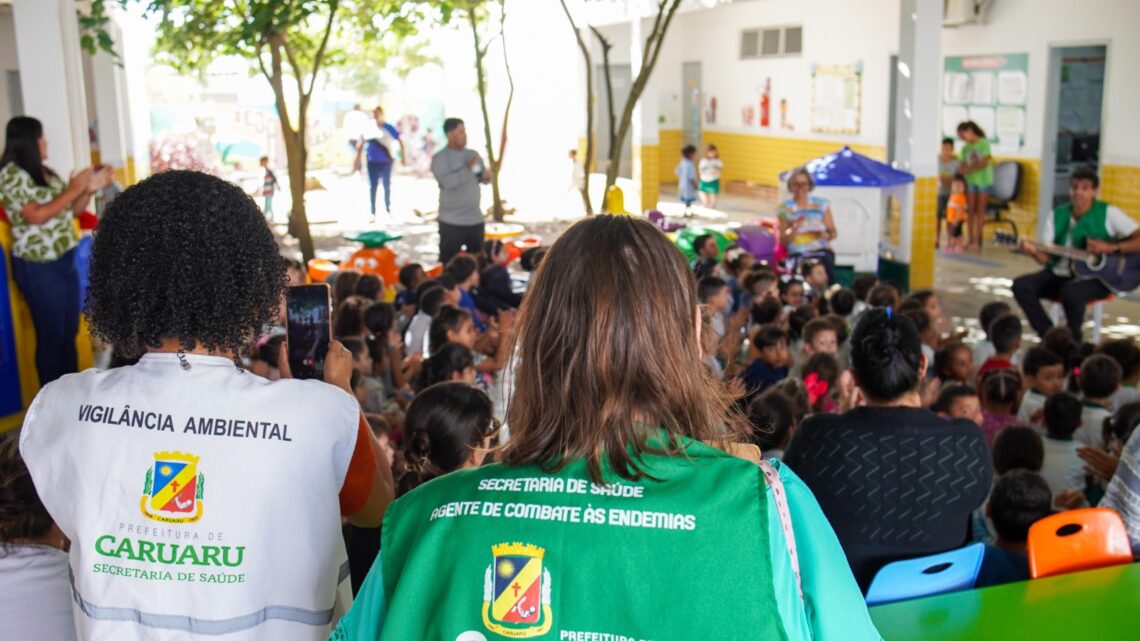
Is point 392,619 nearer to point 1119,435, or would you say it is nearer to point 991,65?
point 1119,435

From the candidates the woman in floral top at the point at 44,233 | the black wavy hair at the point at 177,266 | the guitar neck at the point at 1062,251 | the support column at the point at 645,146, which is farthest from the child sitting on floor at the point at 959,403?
the support column at the point at 645,146

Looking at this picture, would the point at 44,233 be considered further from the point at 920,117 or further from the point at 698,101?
the point at 698,101

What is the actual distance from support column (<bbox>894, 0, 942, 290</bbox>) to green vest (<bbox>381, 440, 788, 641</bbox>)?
8662 millimetres

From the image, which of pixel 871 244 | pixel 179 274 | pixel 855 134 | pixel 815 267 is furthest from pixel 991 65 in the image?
pixel 179 274

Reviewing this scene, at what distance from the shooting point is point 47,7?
666cm

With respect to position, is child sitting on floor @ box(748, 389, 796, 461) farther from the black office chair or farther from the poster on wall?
the poster on wall

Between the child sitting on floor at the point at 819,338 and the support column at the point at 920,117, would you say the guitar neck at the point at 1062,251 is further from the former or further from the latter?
the child sitting on floor at the point at 819,338

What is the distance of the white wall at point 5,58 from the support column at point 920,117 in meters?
11.6

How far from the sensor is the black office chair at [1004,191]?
12148mm

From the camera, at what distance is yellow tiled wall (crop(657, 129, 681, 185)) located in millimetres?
20359

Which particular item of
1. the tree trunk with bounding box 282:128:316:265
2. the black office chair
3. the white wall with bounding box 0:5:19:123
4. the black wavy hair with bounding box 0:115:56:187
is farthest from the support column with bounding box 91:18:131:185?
the black office chair

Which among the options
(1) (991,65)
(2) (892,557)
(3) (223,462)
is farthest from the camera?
(1) (991,65)

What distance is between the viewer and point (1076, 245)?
741 centimetres

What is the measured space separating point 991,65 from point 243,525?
40.4ft
